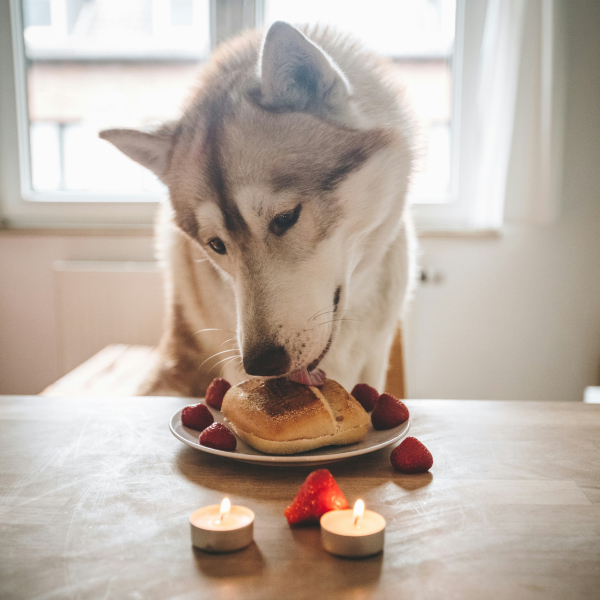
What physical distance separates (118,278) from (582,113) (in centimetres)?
218

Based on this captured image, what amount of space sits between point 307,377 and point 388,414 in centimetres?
14

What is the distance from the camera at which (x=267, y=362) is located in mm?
824

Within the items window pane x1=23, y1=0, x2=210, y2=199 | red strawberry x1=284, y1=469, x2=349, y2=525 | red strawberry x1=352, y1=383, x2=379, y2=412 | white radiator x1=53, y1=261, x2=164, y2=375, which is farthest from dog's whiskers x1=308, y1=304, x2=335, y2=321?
window pane x1=23, y1=0, x2=210, y2=199

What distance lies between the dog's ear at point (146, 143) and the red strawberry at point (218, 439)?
0.69 meters

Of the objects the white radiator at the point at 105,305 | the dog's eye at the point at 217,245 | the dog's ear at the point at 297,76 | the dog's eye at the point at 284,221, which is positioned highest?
the dog's ear at the point at 297,76

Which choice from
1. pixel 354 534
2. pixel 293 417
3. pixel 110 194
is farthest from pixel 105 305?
pixel 354 534

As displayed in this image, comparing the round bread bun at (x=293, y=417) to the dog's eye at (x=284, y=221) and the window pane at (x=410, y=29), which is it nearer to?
the dog's eye at (x=284, y=221)

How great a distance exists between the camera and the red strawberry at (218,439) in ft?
2.25

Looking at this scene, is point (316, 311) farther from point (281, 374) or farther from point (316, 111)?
point (316, 111)

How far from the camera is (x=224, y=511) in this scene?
51cm

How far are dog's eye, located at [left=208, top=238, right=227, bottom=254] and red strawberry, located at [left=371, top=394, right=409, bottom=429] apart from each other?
18.8 inches

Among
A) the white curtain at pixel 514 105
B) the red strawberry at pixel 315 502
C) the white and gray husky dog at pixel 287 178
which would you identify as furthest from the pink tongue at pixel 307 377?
the white curtain at pixel 514 105

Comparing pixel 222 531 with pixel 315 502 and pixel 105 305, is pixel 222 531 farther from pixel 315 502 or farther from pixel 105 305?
pixel 105 305

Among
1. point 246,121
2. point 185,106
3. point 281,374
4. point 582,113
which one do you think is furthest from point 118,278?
point 582,113
